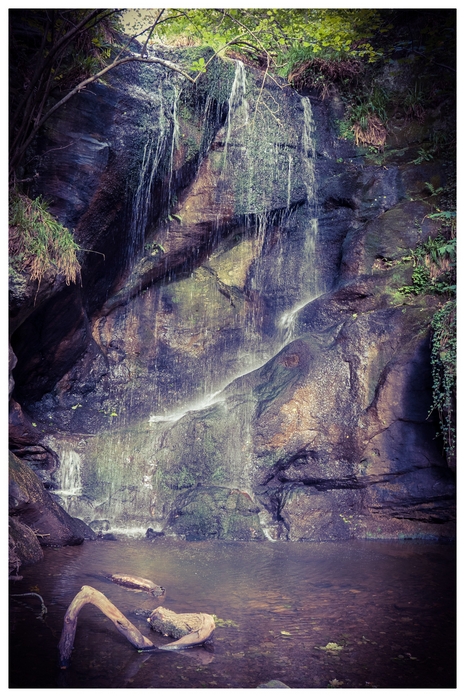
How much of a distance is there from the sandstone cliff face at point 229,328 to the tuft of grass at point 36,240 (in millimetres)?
335

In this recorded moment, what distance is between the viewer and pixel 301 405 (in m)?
7.59

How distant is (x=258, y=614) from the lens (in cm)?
436

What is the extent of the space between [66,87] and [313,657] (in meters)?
6.80

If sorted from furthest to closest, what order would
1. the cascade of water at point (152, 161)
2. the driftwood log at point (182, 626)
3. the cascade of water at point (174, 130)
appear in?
the cascade of water at point (174, 130), the cascade of water at point (152, 161), the driftwood log at point (182, 626)

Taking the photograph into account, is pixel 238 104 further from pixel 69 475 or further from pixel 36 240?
pixel 69 475

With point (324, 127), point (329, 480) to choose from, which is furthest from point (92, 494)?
point (324, 127)

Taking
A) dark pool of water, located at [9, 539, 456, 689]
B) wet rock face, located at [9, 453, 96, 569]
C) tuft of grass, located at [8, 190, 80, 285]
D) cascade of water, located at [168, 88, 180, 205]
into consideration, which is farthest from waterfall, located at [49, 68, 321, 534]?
dark pool of water, located at [9, 539, 456, 689]

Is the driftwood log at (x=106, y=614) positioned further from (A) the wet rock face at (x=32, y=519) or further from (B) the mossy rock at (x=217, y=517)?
(B) the mossy rock at (x=217, y=517)

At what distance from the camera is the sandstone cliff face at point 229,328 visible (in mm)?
7070

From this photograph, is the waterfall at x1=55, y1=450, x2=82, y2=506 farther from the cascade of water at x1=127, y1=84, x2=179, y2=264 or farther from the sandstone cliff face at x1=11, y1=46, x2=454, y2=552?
the cascade of water at x1=127, y1=84, x2=179, y2=264

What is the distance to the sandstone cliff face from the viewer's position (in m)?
7.07

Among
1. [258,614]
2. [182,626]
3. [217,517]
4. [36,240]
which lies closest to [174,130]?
[36,240]

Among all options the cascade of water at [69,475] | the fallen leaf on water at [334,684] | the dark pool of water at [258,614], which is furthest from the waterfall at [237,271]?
Result: the fallen leaf on water at [334,684]

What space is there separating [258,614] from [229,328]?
6249 millimetres
